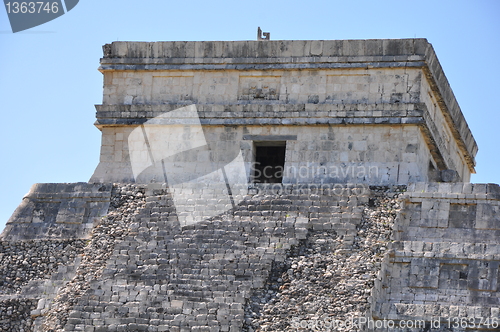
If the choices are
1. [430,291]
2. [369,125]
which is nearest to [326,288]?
[430,291]

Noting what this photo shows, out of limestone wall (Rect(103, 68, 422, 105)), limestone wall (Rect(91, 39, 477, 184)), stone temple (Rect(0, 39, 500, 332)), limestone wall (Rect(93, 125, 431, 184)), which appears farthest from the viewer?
limestone wall (Rect(103, 68, 422, 105))

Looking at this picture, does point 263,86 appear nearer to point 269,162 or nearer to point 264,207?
point 269,162

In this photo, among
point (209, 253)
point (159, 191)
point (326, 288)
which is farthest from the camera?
point (159, 191)

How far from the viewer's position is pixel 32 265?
65.9 ft

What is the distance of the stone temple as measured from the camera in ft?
58.9

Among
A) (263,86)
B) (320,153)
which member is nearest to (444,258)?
(320,153)

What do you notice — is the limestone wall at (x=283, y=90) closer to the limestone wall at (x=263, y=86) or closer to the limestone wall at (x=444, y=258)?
the limestone wall at (x=263, y=86)

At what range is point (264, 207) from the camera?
65.7 ft

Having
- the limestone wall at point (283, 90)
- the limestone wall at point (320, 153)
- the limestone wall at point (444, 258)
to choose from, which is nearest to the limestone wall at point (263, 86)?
the limestone wall at point (283, 90)

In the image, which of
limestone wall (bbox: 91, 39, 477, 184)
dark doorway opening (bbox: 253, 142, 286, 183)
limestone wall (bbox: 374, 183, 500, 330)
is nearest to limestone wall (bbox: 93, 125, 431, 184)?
limestone wall (bbox: 91, 39, 477, 184)

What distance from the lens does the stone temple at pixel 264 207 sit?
1794 cm

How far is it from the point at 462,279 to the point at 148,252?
17.0 feet

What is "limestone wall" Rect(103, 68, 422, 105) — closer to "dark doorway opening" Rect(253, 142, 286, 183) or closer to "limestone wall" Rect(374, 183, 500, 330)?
"dark doorway opening" Rect(253, 142, 286, 183)

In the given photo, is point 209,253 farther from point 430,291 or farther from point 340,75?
point 340,75
